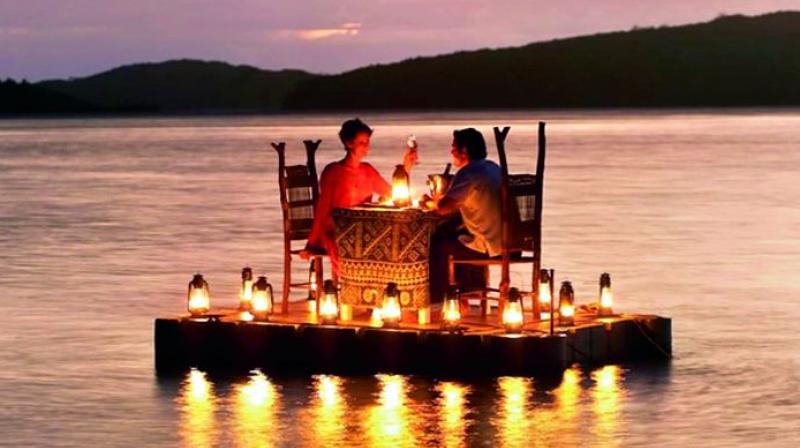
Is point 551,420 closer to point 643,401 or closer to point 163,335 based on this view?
point 643,401

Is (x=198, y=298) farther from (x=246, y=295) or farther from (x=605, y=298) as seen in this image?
(x=605, y=298)

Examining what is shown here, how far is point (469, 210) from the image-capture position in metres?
12.9

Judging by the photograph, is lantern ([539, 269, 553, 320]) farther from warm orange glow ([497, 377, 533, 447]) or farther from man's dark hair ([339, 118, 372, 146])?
warm orange glow ([497, 377, 533, 447])

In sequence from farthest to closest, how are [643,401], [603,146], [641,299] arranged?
1. [603,146]
2. [641,299]
3. [643,401]

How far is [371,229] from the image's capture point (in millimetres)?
12914

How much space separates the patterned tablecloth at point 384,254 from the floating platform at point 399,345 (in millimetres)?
177

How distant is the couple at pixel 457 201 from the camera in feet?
42.1

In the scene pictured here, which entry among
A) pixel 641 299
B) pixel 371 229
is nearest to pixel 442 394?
pixel 371 229

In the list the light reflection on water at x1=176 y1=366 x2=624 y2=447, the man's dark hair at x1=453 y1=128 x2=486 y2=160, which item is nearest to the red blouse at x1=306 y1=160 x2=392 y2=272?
the man's dark hair at x1=453 y1=128 x2=486 y2=160

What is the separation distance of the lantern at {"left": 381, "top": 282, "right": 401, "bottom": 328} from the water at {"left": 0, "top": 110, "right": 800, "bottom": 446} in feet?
1.93

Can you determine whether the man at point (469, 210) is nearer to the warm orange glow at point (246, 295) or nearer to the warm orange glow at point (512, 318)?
the warm orange glow at point (512, 318)

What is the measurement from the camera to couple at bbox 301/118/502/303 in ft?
42.1

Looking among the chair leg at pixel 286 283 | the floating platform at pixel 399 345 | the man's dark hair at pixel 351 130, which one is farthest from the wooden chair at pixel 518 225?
the chair leg at pixel 286 283

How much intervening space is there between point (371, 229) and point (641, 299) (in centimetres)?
349
